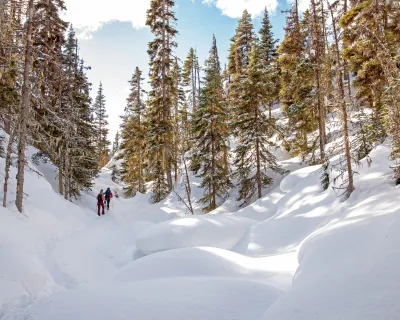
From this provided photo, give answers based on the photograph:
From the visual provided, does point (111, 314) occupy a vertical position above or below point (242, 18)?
below

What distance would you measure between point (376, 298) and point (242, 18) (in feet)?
134

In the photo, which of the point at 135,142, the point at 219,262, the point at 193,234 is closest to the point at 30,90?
the point at 193,234

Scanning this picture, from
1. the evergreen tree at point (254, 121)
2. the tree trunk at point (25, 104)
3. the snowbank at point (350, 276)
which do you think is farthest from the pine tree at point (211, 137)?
the snowbank at point (350, 276)

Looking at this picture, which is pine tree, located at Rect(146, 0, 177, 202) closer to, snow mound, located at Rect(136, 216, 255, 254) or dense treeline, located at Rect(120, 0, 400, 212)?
dense treeline, located at Rect(120, 0, 400, 212)

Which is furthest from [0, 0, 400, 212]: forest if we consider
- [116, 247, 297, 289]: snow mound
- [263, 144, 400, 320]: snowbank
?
[116, 247, 297, 289]: snow mound

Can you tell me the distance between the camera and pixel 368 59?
606 inches

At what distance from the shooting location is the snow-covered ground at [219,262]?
14.5 ft

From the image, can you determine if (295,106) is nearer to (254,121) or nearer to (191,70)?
(254,121)

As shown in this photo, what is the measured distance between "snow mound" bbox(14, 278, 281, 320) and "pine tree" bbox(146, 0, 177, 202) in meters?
19.1

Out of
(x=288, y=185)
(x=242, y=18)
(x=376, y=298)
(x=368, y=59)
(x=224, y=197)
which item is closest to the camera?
(x=376, y=298)

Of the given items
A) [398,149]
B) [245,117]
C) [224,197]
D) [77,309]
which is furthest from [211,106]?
[77,309]

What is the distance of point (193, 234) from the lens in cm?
1206

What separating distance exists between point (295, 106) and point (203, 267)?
16455 mm

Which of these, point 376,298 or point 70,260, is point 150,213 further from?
point 376,298
